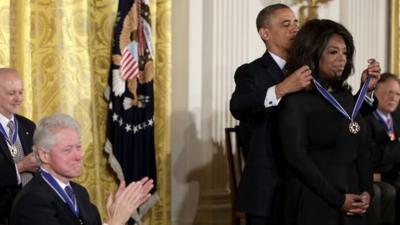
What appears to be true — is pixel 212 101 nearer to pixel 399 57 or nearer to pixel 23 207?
pixel 399 57

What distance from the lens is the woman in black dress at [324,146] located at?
3.74 m

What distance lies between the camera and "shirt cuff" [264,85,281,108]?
392 cm

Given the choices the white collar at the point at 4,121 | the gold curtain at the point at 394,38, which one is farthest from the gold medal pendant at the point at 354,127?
the gold curtain at the point at 394,38

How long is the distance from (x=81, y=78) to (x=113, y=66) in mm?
241

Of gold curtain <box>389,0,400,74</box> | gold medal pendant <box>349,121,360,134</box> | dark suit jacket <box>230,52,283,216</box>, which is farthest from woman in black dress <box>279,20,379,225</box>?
gold curtain <box>389,0,400,74</box>

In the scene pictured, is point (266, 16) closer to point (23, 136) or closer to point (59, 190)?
point (23, 136)

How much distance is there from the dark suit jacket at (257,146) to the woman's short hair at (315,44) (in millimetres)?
267

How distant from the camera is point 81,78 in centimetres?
547

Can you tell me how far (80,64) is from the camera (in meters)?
5.46

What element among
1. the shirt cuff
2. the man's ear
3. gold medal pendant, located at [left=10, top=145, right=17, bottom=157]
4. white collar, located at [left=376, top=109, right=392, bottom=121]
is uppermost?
the shirt cuff

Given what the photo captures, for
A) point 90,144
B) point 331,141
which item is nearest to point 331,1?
point 90,144

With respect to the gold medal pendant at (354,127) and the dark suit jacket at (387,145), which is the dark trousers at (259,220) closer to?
the gold medal pendant at (354,127)

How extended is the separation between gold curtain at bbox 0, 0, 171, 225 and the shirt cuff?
73.7 inches

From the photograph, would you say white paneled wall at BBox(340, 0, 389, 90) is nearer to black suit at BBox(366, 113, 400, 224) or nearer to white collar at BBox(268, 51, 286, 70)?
black suit at BBox(366, 113, 400, 224)
